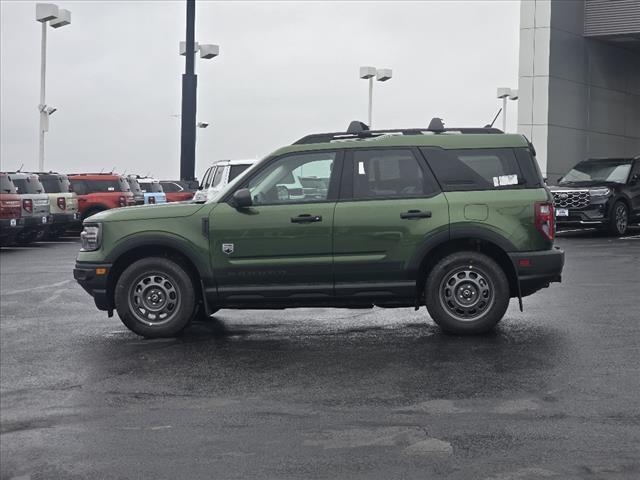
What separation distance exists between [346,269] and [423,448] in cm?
404

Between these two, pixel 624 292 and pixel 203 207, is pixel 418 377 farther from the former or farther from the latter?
pixel 624 292

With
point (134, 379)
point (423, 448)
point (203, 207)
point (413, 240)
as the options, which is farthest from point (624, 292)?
point (423, 448)

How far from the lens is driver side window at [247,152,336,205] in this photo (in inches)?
400

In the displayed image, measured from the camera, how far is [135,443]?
6223mm

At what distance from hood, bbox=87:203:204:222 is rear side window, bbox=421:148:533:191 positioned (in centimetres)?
226

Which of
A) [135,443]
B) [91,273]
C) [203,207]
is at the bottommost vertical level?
[135,443]

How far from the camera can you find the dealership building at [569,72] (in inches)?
1384

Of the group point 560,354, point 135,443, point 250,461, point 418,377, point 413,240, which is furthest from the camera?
point 413,240

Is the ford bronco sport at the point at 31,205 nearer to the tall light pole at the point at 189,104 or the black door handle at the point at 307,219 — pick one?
the tall light pole at the point at 189,104

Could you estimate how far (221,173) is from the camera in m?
21.6

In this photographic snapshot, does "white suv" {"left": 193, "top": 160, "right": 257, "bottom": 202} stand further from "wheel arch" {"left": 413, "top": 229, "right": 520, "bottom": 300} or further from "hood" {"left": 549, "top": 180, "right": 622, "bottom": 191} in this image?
"wheel arch" {"left": 413, "top": 229, "right": 520, "bottom": 300}

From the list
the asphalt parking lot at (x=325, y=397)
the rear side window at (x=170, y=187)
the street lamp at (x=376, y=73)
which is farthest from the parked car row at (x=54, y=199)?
the street lamp at (x=376, y=73)

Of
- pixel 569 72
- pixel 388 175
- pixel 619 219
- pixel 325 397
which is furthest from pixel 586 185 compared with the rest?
pixel 325 397

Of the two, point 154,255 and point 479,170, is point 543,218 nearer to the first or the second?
point 479,170
